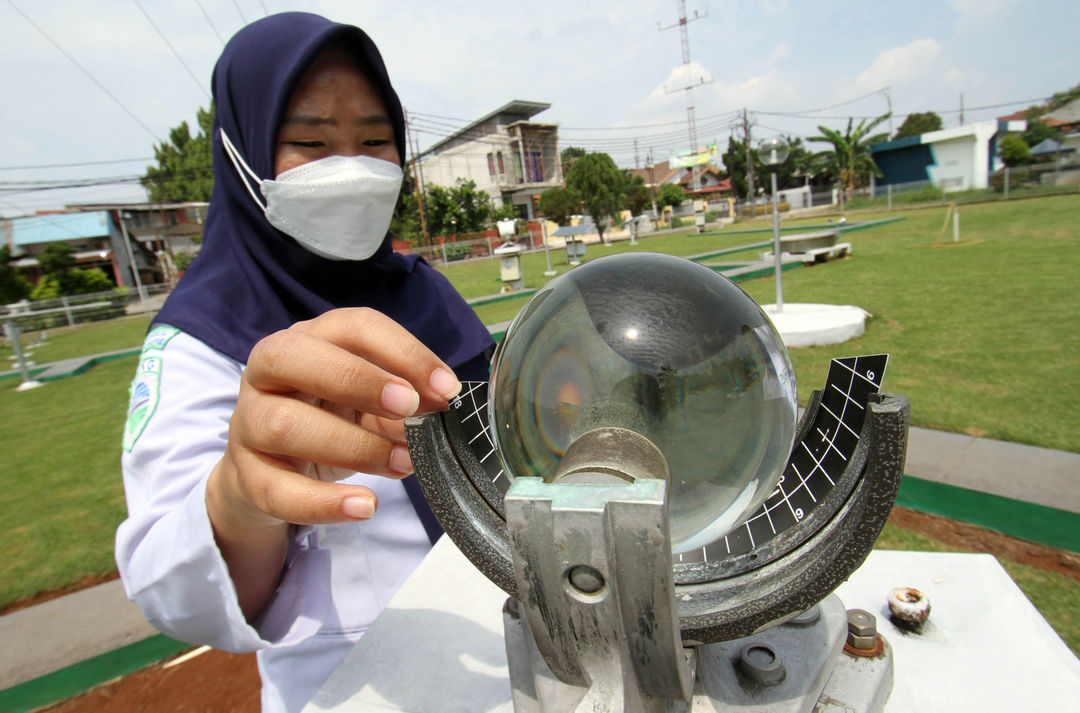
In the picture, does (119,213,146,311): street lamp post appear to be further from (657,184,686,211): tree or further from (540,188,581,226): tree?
(657,184,686,211): tree

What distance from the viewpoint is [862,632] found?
0.99m

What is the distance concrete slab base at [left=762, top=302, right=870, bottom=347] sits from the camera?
19.0 feet

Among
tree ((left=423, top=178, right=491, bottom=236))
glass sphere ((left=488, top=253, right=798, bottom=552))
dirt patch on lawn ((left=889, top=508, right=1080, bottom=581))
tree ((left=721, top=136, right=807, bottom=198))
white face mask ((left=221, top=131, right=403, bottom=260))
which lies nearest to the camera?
glass sphere ((left=488, top=253, right=798, bottom=552))

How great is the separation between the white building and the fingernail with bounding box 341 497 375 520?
5347 cm

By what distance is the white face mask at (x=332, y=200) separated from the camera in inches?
61.2

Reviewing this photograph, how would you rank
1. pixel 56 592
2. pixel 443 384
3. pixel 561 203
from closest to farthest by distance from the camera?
pixel 443 384
pixel 56 592
pixel 561 203

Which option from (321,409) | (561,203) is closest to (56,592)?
(321,409)

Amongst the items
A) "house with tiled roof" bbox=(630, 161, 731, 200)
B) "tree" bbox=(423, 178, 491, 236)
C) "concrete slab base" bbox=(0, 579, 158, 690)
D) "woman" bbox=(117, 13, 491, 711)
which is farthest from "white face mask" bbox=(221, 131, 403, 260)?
"house with tiled roof" bbox=(630, 161, 731, 200)

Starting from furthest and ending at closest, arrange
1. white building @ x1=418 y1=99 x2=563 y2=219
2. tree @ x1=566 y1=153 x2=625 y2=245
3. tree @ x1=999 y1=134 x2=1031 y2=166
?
white building @ x1=418 y1=99 x2=563 y2=219 < tree @ x1=566 y1=153 x2=625 y2=245 < tree @ x1=999 y1=134 x2=1031 y2=166

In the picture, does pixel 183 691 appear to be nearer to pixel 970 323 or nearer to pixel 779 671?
pixel 779 671

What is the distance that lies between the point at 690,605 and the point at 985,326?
7135 millimetres

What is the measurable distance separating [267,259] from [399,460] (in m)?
1.09

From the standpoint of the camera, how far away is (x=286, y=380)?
0.78 metres

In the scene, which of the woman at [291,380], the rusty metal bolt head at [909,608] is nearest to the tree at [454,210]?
the woman at [291,380]
